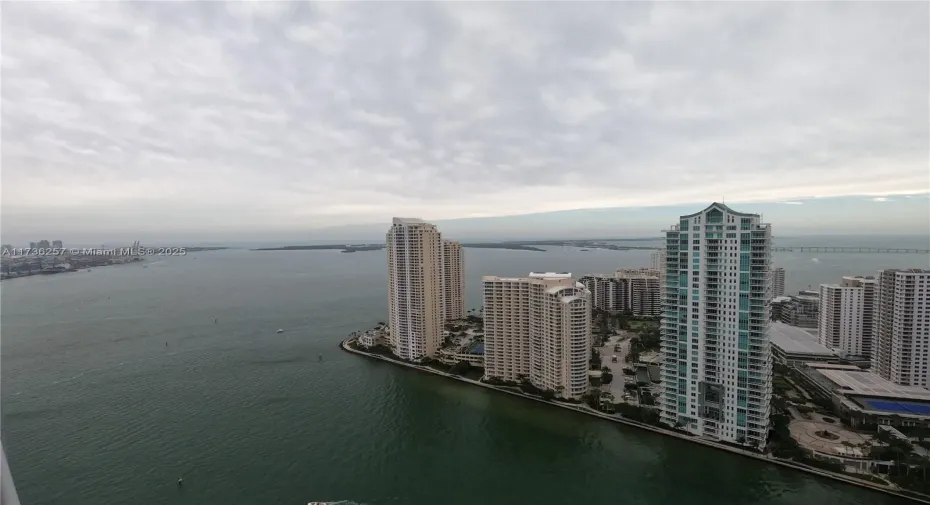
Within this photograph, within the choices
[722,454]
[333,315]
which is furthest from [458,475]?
[333,315]

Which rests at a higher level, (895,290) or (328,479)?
(895,290)

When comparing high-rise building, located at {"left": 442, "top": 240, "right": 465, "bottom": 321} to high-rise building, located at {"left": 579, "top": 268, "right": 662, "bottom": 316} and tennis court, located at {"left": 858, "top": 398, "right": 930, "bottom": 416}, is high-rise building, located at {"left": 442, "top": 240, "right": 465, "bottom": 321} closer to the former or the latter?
high-rise building, located at {"left": 579, "top": 268, "right": 662, "bottom": 316}

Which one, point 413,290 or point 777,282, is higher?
point 413,290

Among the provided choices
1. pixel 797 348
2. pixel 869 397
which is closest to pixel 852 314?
pixel 797 348

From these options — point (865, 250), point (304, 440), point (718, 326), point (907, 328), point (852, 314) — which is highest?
point (718, 326)

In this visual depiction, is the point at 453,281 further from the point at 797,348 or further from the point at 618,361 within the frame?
the point at 797,348

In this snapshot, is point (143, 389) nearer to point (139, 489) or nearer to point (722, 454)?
point (139, 489)
